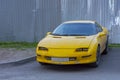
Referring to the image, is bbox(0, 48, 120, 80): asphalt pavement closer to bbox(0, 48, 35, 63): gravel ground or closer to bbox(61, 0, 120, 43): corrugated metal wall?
bbox(0, 48, 35, 63): gravel ground

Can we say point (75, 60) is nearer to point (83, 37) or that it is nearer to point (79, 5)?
point (83, 37)

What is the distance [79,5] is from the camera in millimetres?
16578

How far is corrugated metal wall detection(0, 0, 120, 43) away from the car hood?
5.38 m

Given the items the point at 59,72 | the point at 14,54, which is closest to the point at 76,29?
the point at 59,72

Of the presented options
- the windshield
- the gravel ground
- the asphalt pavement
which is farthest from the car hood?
the gravel ground

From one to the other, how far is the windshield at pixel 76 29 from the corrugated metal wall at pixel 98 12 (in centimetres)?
435

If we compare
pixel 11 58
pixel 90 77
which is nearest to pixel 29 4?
pixel 11 58

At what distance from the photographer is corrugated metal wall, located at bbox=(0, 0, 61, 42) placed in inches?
658

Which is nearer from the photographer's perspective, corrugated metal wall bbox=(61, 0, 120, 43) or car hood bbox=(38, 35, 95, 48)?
car hood bbox=(38, 35, 95, 48)

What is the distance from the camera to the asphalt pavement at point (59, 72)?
379 inches

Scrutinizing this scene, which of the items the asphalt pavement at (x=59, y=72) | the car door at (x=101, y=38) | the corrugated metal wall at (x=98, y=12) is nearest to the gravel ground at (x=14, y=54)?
the asphalt pavement at (x=59, y=72)

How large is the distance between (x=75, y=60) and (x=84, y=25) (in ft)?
7.22

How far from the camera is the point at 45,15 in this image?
16750 millimetres

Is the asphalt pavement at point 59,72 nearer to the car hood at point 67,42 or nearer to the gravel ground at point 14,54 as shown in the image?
the gravel ground at point 14,54
